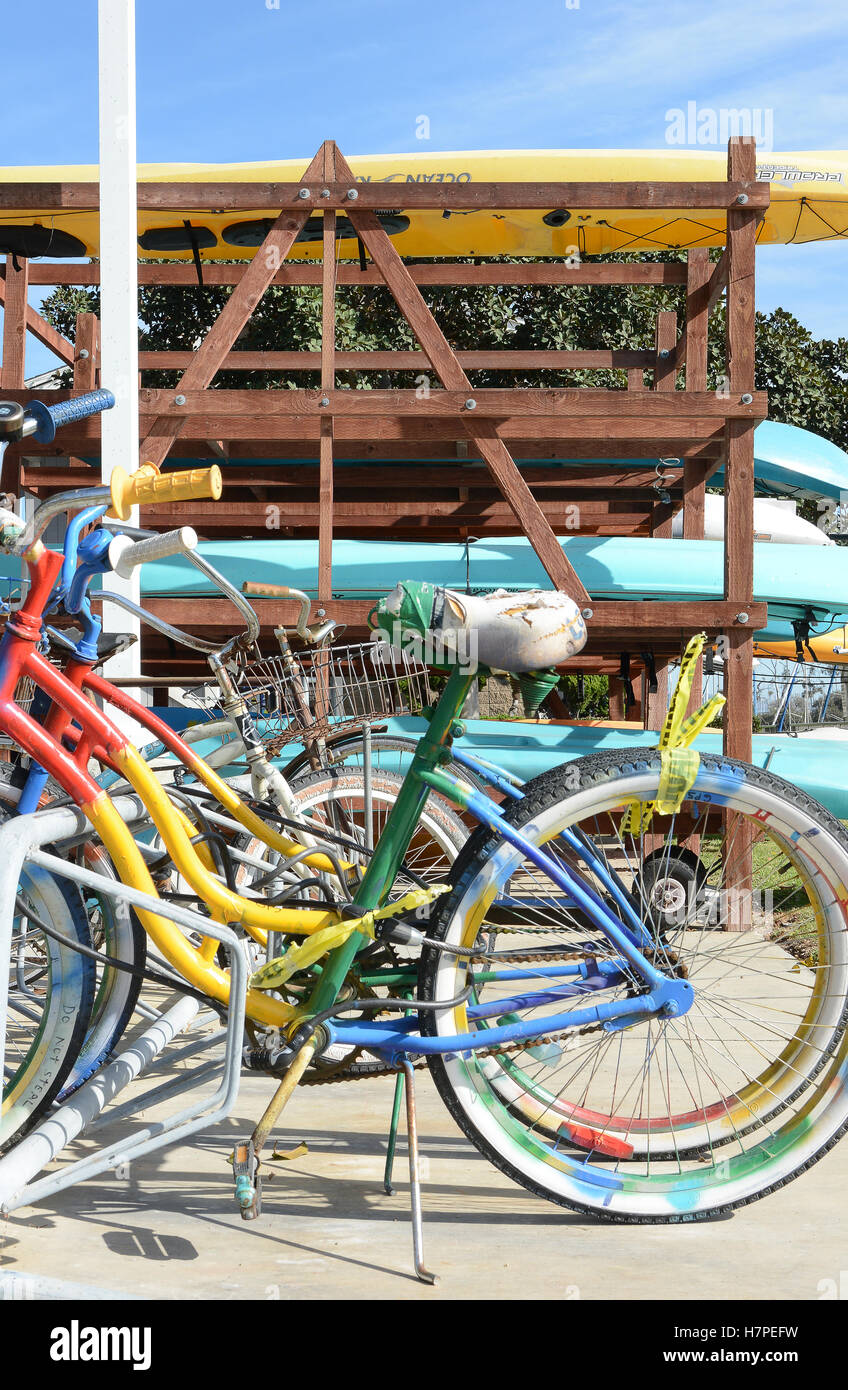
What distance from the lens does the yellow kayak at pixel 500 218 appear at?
7.80 metres

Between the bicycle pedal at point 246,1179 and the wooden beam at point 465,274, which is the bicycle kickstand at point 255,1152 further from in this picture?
the wooden beam at point 465,274

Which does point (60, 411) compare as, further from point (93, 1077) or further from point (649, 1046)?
point (649, 1046)

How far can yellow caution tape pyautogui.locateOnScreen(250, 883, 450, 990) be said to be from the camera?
2.35 metres

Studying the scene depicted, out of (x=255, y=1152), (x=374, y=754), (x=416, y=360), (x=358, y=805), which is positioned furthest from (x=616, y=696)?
(x=255, y=1152)

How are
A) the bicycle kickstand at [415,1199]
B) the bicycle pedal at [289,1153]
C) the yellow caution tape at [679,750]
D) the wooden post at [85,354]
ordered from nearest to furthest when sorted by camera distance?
the bicycle kickstand at [415,1199] → the yellow caution tape at [679,750] → the bicycle pedal at [289,1153] → the wooden post at [85,354]

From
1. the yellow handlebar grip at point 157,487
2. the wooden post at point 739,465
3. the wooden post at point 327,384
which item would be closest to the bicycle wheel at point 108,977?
the yellow handlebar grip at point 157,487

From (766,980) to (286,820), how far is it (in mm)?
2259

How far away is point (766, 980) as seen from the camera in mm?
4262

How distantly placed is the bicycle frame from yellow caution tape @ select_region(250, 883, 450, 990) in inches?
0.9

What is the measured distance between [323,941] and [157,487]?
892 mm

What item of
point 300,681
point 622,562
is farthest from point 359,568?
point 300,681

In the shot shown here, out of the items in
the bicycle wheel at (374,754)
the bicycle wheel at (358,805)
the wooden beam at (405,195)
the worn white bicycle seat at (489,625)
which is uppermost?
the wooden beam at (405,195)

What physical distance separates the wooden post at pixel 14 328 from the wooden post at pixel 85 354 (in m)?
0.34
